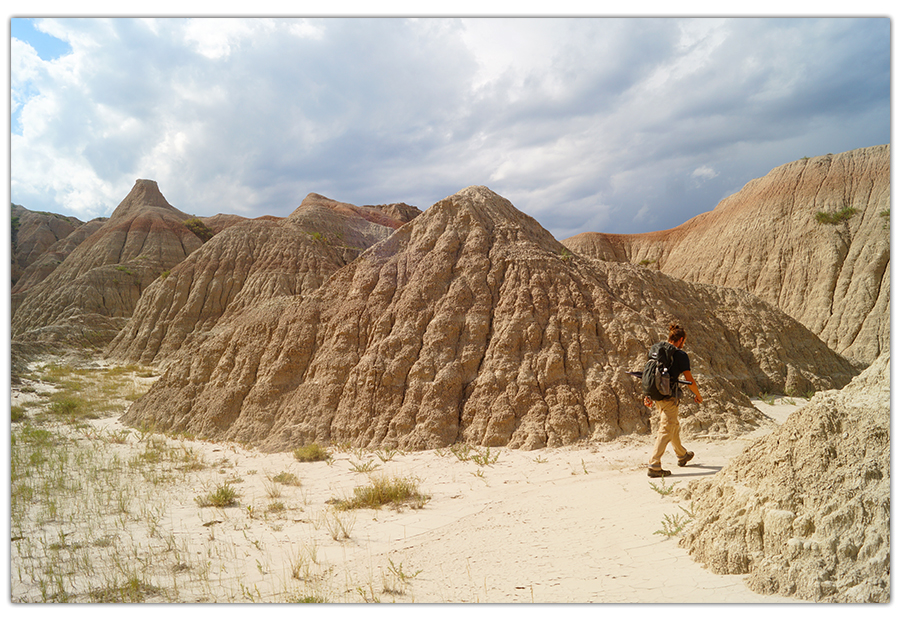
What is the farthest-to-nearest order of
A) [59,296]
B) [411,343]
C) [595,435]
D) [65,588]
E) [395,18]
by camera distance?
1. [59,296]
2. [411,343]
3. [595,435]
4. [395,18]
5. [65,588]

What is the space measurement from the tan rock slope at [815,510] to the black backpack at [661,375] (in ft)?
4.56

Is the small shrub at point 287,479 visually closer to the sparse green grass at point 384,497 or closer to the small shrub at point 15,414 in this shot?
the sparse green grass at point 384,497

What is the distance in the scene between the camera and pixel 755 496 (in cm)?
372

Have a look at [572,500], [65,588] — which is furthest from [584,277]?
[65,588]

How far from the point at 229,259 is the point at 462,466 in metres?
28.3

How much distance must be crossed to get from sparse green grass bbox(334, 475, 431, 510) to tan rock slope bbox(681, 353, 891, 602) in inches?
120

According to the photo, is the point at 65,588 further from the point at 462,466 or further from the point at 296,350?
the point at 296,350

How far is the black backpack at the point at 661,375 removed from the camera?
5.52 meters

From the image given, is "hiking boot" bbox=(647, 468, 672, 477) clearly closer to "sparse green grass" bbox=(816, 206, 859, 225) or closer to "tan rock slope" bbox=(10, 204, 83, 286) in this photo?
"sparse green grass" bbox=(816, 206, 859, 225)

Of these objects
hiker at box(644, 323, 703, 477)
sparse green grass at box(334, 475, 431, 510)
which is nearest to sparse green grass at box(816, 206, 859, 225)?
hiker at box(644, 323, 703, 477)

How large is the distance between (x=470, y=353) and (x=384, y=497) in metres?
3.83

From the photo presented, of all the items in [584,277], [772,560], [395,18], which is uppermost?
[395,18]

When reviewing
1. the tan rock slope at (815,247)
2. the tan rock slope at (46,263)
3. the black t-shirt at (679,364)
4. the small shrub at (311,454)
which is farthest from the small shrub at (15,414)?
the tan rock slope at (46,263)

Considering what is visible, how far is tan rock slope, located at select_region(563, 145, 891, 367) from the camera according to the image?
20.2 meters
